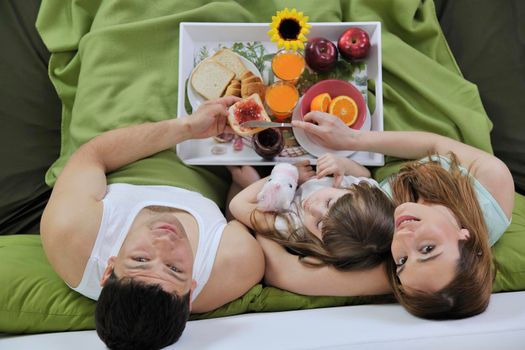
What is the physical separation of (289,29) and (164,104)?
16.8 inches

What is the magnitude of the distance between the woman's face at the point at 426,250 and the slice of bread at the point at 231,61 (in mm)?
647

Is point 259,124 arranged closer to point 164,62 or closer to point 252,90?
point 252,90

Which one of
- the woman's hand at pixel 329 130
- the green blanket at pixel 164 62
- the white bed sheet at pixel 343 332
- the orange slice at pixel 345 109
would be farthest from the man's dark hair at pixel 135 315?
the orange slice at pixel 345 109

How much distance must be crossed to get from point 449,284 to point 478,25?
1005 millimetres

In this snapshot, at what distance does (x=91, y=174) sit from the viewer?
3.90 ft

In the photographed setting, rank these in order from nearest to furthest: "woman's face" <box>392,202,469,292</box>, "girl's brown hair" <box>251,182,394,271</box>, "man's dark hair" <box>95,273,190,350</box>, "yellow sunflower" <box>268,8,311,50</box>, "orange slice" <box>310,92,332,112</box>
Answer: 1. "man's dark hair" <box>95,273,190,350</box>
2. "woman's face" <box>392,202,469,292</box>
3. "girl's brown hair" <box>251,182,394,271</box>
4. "yellow sunflower" <box>268,8,311,50</box>
5. "orange slice" <box>310,92,332,112</box>

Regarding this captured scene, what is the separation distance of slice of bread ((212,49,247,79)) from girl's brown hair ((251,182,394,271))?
19.2 inches

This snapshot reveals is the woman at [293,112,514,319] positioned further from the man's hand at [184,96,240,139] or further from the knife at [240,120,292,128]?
the man's hand at [184,96,240,139]

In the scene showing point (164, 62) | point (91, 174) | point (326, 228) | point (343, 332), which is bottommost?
point (343, 332)

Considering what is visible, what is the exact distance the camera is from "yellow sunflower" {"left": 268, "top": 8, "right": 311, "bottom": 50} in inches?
49.6

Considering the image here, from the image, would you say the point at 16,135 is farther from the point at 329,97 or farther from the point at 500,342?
the point at 500,342

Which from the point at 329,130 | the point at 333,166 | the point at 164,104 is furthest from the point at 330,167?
the point at 164,104

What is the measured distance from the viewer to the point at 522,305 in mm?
1129

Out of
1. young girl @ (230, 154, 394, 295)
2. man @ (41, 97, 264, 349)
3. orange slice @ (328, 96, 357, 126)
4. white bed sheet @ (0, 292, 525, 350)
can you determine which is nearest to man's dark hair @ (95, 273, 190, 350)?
man @ (41, 97, 264, 349)
